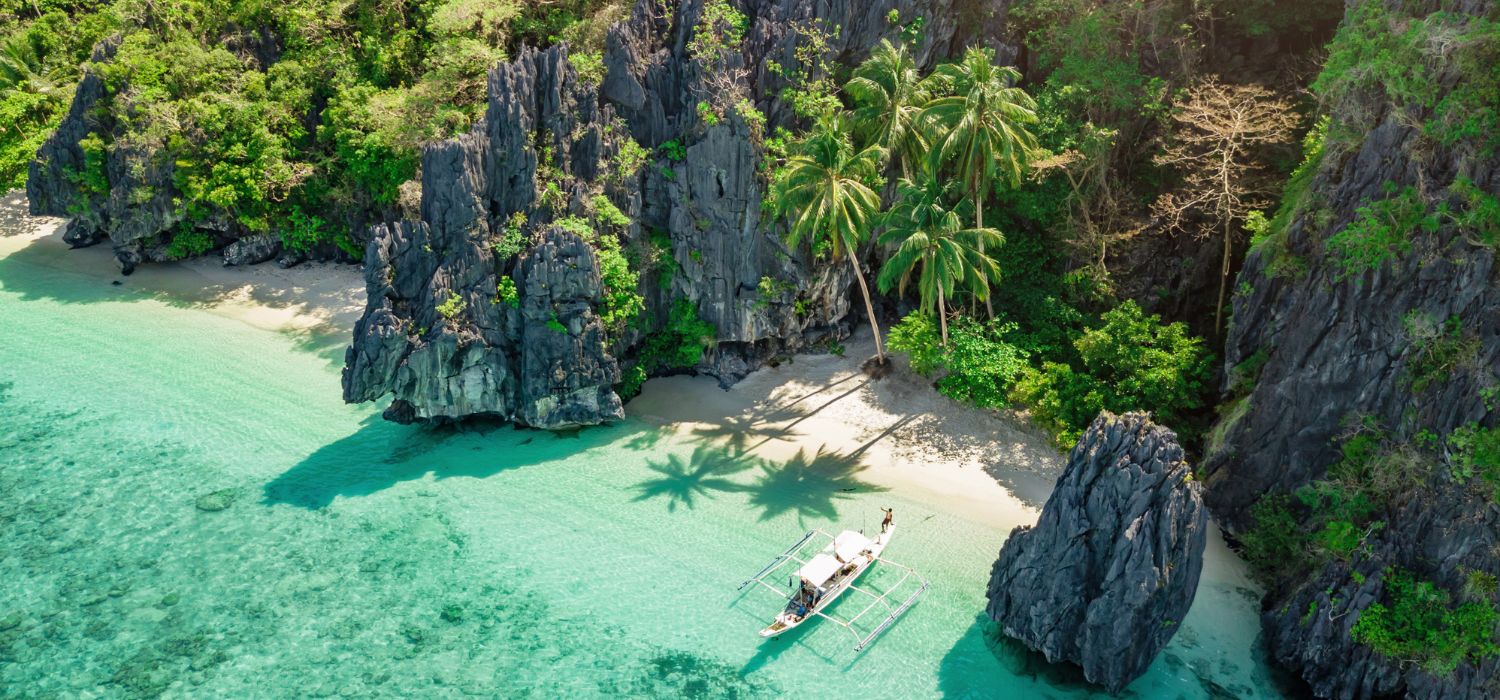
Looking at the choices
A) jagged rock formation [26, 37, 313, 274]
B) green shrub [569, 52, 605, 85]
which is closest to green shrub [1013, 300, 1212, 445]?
green shrub [569, 52, 605, 85]

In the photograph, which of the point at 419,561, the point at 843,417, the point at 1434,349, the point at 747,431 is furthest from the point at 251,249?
the point at 1434,349

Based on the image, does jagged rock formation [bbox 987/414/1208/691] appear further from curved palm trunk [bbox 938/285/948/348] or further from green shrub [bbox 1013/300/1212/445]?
curved palm trunk [bbox 938/285/948/348]

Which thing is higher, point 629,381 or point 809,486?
point 629,381

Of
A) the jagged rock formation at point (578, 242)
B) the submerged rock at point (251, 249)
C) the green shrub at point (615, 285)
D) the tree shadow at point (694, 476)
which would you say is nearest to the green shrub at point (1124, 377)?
the jagged rock formation at point (578, 242)

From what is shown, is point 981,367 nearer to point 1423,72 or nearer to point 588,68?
point 1423,72

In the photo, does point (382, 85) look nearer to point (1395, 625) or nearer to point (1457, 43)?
point (1457, 43)

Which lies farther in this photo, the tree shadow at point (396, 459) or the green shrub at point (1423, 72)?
the tree shadow at point (396, 459)

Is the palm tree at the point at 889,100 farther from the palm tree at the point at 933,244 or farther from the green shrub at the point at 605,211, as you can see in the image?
the green shrub at the point at 605,211
